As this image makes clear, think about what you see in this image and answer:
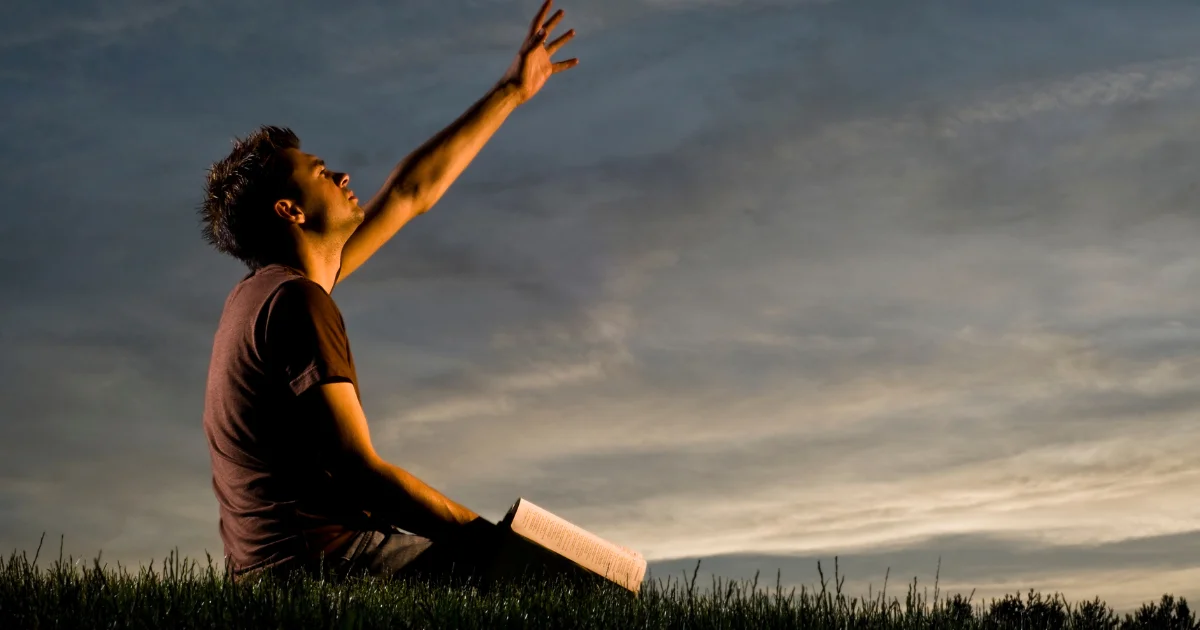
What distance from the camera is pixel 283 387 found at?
579 cm

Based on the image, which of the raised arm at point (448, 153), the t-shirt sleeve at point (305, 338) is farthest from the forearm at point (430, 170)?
the t-shirt sleeve at point (305, 338)

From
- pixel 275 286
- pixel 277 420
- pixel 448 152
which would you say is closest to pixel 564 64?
pixel 448 152

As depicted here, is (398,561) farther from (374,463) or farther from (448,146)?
(448,146)

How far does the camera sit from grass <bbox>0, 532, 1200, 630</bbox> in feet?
16.8

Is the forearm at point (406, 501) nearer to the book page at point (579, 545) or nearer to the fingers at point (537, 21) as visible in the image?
the book page at point (579, 545)

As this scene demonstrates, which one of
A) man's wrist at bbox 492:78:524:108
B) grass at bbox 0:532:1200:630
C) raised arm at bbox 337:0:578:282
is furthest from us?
man's wrist at bbox 492:78:524:108

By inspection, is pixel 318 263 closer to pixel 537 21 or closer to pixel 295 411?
pixel 295 411

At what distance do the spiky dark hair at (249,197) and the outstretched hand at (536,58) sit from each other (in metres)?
2.65

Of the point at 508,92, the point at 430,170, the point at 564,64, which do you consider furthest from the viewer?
the point at 564,64

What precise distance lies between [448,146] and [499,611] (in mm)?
4197

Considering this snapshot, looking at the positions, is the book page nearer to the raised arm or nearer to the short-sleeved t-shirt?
the short-sleeved t-shirt

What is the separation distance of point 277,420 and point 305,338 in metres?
0.53

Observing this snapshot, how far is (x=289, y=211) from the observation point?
6422mm

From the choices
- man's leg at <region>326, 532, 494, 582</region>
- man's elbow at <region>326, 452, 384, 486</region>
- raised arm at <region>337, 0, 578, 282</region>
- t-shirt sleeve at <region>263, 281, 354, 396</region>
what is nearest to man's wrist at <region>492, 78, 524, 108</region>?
raised arm at <region>337, 0, 578, 282</region>
